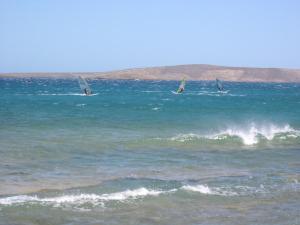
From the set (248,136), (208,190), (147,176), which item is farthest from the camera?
(248,136)

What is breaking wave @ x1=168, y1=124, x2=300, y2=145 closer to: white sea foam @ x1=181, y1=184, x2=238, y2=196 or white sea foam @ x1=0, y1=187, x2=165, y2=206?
white sea foam @ x1=181, y1=184, x2=238, y2=196

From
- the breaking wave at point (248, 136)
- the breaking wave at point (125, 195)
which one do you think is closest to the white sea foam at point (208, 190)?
the breaking wave at point (125, 195)

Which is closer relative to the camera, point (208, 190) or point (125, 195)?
point (125, 195)

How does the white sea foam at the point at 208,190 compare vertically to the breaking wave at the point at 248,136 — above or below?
above

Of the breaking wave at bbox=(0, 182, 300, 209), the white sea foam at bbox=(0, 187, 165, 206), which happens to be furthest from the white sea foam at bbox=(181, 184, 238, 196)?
the white sea foam at bbox=(0, 187, 165, 206)

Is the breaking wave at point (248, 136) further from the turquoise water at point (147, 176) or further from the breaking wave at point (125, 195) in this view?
the breaking wave at point (125, 195)

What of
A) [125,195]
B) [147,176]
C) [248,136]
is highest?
[125,195]

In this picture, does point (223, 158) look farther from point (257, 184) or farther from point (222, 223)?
point (222, 223)

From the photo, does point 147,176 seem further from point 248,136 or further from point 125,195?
point 248,136

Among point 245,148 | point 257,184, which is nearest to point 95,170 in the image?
A: point 257,184

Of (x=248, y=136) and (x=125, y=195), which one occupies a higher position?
(x=125, y=195)

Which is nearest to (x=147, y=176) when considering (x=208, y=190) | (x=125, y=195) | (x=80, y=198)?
(x=208, y=190)

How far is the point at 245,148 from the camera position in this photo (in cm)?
2800

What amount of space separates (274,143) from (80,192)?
16580 mm
